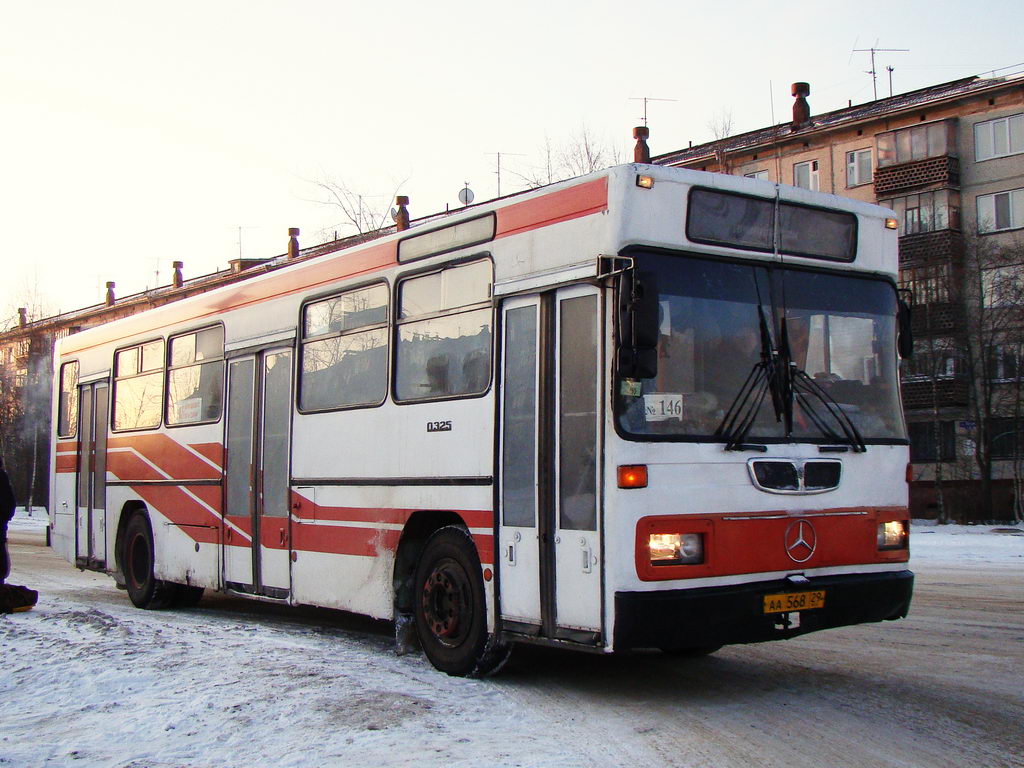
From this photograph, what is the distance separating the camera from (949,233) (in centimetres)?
4203

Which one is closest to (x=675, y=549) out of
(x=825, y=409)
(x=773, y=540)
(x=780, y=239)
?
(x=773, y=540)

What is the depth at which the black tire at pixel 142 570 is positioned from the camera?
13789 millimetres

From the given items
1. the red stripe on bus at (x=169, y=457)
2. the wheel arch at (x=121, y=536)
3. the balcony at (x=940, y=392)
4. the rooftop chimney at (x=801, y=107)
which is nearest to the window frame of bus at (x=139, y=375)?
the red stripe on bus at (x=169, y=457)

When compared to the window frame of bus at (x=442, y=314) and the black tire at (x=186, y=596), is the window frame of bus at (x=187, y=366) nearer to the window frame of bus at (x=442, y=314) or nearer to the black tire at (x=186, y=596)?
the black tire at (x=186, y=596)

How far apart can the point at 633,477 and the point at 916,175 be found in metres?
40.0

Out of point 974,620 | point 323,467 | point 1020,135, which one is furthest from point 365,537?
point 1020,135

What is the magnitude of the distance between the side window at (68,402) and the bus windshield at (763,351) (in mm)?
10959

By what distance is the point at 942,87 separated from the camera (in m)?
44.4

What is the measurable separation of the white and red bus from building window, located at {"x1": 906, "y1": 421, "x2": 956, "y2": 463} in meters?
35.0

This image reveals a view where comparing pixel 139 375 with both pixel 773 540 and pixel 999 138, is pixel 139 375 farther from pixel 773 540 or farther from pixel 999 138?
pixel 999 138

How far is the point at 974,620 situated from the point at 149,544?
9.06 m

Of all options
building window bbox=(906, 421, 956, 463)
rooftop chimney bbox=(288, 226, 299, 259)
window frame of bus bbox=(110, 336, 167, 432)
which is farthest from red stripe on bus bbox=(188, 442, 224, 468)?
rooftop chimney bbox=(288, 226, 299, 259)

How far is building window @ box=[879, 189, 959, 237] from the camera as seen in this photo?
1689 inches

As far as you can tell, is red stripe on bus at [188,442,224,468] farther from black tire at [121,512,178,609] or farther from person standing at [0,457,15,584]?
person standing at [0,457,15,584]
